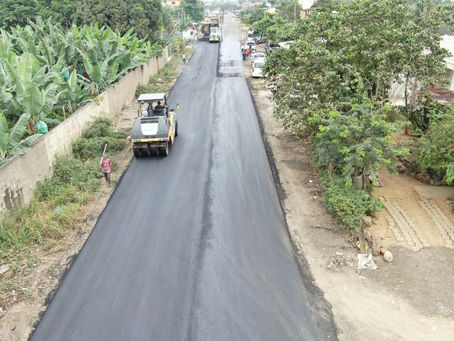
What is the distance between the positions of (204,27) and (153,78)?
119 ft

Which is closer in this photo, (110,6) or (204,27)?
(110,6)

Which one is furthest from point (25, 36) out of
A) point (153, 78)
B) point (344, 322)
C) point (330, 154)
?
point (344, 322)

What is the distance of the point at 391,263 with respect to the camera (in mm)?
10922

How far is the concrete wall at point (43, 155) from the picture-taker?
479 inches

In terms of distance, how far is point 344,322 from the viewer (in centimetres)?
886

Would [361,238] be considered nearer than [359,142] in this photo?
Yes

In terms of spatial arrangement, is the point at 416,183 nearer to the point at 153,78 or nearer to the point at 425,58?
the point at 425,58

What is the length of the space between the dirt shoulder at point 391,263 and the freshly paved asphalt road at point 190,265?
66 centimetres

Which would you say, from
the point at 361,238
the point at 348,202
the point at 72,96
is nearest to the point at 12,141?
the point at 72,96

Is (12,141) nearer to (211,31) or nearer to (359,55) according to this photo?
(359,55)

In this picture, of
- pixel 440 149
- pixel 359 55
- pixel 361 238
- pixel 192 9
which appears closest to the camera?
pixel 361 238

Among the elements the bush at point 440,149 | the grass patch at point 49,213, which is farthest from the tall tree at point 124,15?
the bush at point 440,149

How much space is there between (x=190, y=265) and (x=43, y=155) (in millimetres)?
A: 7858

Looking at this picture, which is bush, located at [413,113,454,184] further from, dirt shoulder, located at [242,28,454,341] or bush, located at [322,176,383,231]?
bush, located at [322,176,383,231]
